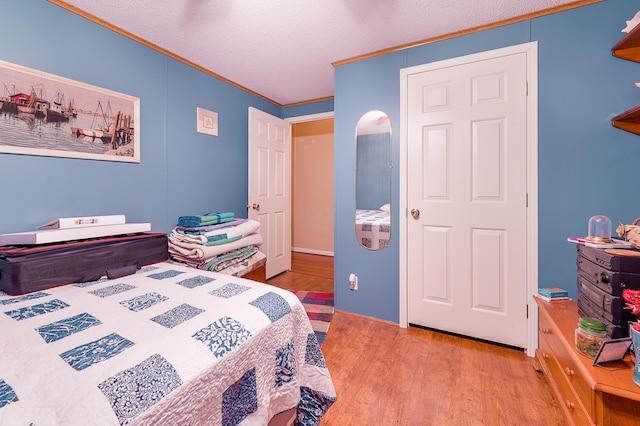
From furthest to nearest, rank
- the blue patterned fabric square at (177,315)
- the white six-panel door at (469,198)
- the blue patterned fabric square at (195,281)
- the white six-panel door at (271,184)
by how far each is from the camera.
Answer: the white six-panel door at (271,184)
the white six-panel door at (469,198)
the blue patterned fabric square at (195,281)
the blue patterned fabric square at (177,315)

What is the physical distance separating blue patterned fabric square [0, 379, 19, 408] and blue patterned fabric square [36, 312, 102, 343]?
0.22 metres

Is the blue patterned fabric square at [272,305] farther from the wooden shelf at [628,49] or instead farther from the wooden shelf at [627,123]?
the wooden shelf at [628,49]

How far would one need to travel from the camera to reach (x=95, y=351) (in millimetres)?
728

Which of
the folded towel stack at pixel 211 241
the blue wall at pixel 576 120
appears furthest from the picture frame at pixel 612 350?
the folded towel stack at pixel 211 241

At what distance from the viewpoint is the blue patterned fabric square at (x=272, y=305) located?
3.43ft

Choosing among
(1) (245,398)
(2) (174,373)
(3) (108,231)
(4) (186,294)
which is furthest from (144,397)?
(3) (108,231)

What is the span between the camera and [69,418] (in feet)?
1.70

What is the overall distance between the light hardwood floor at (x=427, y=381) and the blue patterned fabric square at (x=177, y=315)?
36.5 inches

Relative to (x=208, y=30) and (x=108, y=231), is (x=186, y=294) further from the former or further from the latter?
(x=208, y=30)

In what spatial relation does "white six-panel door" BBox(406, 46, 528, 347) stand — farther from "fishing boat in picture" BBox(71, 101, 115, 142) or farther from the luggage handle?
"fishing boat in picture" BBox(71, 101, 115, 142)

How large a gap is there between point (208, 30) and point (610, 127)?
9.35ft

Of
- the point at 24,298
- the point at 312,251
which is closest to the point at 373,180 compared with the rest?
the point at 24,298

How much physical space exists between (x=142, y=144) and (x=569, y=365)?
118 inches

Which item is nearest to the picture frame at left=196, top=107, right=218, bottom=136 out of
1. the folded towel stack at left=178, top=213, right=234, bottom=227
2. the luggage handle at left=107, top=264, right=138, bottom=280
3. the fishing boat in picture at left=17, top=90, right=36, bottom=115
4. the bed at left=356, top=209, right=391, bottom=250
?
the folded towel stack at left=178, top=213, right=234, bottom=227
